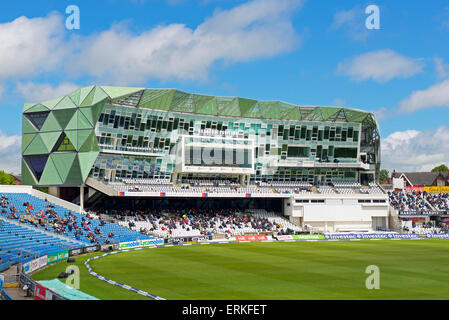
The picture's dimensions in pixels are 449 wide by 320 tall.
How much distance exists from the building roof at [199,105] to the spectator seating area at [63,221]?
15.8m

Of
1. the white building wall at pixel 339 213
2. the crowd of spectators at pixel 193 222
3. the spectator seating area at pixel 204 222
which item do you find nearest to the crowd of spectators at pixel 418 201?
the white building wall at pixel 339 213

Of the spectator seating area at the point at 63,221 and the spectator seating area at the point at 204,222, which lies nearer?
the spectator seating area at the point at 63,221

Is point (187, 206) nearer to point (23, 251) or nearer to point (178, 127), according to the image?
point (178, 127)

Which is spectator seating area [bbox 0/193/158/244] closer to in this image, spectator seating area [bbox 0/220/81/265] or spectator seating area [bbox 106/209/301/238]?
spectator seating area [bbox 0/220/81/265]

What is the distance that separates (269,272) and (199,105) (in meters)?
47.9

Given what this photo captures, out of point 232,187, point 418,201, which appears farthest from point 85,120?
point 418,201

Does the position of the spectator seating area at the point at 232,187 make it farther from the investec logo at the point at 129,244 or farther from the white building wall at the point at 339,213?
the investec logo at the point at 129,244

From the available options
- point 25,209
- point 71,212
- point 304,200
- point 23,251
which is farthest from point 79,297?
point 304,200

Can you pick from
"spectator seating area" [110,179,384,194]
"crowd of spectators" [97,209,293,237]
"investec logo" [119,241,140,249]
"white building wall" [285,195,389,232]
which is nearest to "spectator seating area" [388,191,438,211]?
"white building wall" [285,195,389,232]

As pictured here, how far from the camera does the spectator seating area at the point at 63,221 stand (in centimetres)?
5612

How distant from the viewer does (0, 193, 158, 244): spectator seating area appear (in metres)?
56.1

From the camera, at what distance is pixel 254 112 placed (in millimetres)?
87188

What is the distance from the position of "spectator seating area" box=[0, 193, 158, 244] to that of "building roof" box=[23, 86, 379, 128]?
51.8ft

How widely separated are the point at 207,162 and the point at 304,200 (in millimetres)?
17049
